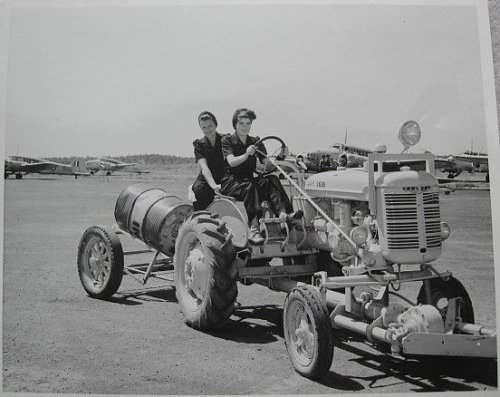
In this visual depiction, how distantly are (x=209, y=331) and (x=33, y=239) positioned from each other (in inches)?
97.9

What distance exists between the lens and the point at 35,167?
20.2ft

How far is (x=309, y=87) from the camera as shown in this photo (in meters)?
5.89

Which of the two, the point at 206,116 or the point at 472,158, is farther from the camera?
the point at 206,116

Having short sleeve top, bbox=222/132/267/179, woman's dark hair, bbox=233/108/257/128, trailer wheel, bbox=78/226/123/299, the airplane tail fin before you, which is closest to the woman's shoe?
short sleeve top, bbox=222/132/267/179

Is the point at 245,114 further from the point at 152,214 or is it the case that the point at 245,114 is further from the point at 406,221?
the point at 406,221

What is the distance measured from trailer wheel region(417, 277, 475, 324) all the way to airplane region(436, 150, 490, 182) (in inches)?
39.2

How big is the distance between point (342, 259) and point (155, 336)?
6.52ft

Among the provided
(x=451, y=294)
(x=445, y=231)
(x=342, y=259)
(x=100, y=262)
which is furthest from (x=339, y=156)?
(x=100, y=262)

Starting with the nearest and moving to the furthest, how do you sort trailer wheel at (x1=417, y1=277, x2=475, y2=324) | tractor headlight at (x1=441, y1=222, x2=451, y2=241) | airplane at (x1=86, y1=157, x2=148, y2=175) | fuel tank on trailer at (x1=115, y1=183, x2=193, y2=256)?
tractor headlight at (x1=441, y1=222, x2=451, y2=241)
trailer wheel at (x1=417, y1=277, x2=475, y2=324)
airplane at (x1=86, y1=157, x2=148, y2=175)
fuel tank on trailer at (x1=115, y1=183, x2=193, y2=256)

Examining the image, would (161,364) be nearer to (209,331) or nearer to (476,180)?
(209,331)

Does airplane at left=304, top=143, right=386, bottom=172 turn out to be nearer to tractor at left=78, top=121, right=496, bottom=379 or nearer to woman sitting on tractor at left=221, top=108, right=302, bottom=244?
tractor at left=78, top=121, right=496, bottom=379

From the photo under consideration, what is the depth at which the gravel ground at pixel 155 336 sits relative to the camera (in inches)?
187

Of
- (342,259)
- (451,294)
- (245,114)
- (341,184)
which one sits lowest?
(451,294)

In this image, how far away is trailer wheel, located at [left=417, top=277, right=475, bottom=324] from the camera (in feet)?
16.3
